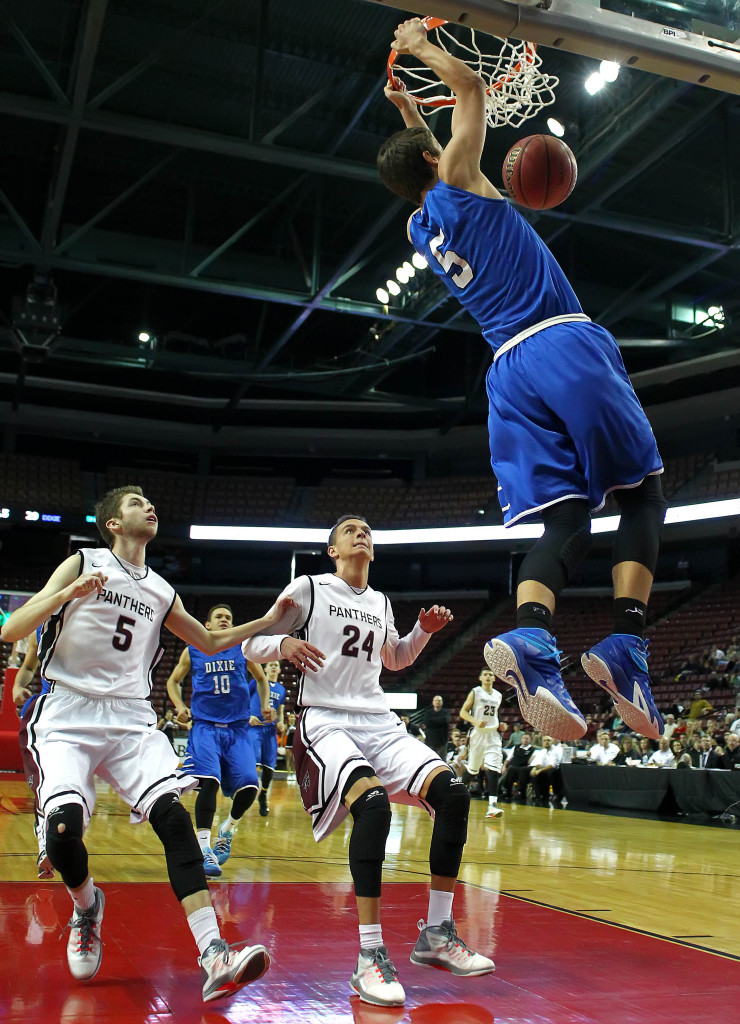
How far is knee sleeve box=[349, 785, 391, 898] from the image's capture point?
4203mm

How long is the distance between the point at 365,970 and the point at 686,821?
11.1m

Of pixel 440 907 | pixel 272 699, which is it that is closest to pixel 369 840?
pixel 440 907

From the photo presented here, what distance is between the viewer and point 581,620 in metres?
28.7

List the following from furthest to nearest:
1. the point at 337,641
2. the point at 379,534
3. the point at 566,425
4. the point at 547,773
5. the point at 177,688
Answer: the point at 379,534, the point at 547,773, the point at 177,688, the point at 337,641, the point at 566,425

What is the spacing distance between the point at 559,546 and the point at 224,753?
17.8 ft

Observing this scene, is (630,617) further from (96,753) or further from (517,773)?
(517,773)

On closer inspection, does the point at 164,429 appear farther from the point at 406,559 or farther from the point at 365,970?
the point at 365,970

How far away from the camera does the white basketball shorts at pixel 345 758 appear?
14.8 ft

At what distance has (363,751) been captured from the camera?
483 cm

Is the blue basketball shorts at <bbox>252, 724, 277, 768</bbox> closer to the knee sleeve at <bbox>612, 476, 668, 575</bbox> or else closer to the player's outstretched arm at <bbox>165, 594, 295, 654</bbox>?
the player's outstretched arm at <bbox>165, 594, 295, 654</bbox>

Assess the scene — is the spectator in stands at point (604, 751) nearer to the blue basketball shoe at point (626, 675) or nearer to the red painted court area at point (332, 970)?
the red painted court area at point (332, 970)

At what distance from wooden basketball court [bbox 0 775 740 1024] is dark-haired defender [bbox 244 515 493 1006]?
9.2 inches

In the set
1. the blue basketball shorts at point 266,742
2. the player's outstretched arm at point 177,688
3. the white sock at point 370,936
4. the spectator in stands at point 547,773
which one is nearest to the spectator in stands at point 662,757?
the spectator in stands at point 547,773

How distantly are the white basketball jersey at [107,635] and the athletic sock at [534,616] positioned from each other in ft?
7.46
